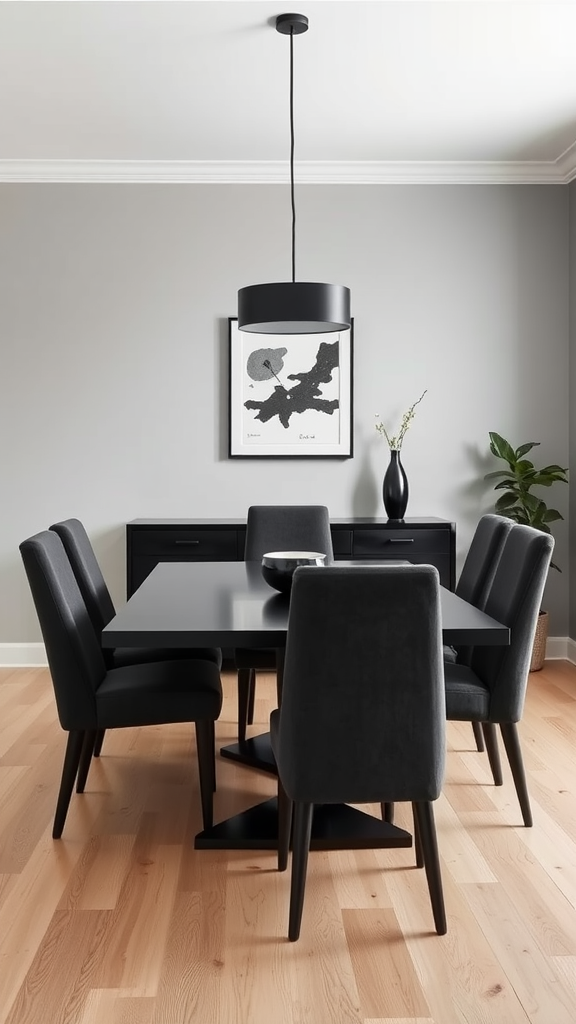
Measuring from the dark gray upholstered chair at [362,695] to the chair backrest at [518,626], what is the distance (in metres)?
0.63

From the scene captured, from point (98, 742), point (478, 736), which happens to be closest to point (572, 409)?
point (478, 736)

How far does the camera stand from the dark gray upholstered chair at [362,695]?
79.4 inches

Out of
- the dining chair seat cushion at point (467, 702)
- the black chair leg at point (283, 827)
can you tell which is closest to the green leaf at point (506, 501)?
the dining chair seat cushion at point (467, 702)

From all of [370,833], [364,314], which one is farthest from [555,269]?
[370,833]

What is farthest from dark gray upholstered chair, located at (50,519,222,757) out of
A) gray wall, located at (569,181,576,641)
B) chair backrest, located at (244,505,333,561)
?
Answer: gray wall, located at (569,181,576,641)

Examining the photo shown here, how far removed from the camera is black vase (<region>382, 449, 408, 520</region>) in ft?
15.9

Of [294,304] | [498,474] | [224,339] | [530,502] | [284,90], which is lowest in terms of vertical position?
[530,502]

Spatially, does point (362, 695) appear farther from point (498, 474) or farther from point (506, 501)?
point (498, 474)

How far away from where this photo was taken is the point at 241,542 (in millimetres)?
4676

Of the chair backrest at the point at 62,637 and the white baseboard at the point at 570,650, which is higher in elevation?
the chair backrest at the point at 62,637

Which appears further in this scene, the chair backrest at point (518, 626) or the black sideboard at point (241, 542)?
the black sideboard at point (241, 542)

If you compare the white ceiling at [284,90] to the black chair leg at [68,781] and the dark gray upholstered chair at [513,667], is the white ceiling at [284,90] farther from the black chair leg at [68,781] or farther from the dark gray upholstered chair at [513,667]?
the black chair leg at [68,781]

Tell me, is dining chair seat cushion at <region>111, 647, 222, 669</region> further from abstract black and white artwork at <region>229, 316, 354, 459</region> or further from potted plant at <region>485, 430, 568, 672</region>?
potted plant at <region>485, 430, 568, 672</region>

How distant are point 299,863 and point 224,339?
346cm
